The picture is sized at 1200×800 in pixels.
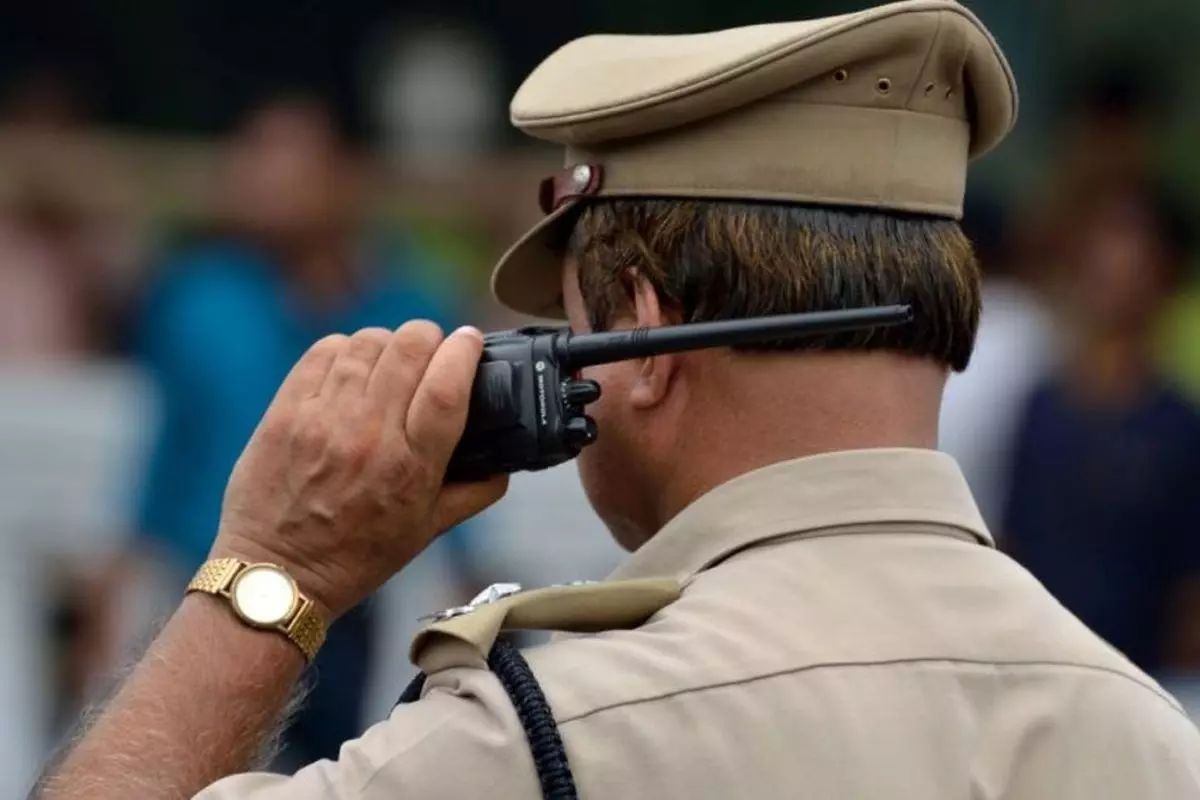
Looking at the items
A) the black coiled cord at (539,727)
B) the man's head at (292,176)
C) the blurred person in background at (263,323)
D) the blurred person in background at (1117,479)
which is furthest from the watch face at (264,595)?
the blurred person in background at (1117,479)

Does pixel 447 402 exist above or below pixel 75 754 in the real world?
above

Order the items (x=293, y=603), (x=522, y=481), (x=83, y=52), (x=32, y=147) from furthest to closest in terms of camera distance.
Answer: (x=83, y=52), (x=32, y=147), (x=522, y=481), (x=293, y=603)

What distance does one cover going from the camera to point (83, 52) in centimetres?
828

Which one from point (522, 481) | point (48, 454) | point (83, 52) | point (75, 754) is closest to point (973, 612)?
point (75, 754)

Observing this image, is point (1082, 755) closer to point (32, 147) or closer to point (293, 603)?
point (293, 603)

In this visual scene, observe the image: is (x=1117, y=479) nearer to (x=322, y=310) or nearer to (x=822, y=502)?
(x=322, y=310)

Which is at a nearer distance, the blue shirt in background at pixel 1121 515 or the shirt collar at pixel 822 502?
the shirt collar at pixel 822 502

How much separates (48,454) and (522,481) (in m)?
1.27

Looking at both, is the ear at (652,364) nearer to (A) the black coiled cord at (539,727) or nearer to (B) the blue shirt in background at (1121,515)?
(A) the black coiled cord at (539,727)

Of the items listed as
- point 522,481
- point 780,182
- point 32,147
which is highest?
point 780,182

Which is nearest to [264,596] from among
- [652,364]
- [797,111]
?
[652,364]

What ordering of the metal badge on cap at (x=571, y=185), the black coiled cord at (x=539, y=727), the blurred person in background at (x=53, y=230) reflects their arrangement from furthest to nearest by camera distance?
1. the blurred person in background at (x=53, y=230)
2. the metal badge on cap at (x=571, y=185)
3. the black coiled cord at (x=539, y=727)

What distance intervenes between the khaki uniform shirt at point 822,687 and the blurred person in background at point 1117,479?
3609mm

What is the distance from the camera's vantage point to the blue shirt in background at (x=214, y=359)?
5.35 m
